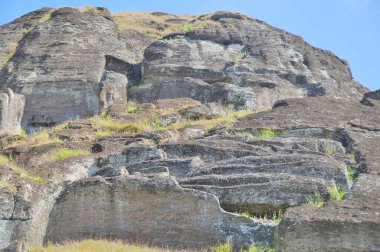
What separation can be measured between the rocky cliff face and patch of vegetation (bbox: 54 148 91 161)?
0.03 metres

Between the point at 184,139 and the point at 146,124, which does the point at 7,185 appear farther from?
the point at 146,124

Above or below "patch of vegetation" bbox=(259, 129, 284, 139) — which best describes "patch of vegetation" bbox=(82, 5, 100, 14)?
above

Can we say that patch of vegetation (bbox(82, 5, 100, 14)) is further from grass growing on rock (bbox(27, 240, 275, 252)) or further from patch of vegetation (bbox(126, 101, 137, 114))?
grass growing on rock (bbox(27, 240, 275, 252))

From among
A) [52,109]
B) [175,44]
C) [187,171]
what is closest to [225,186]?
[187,171]

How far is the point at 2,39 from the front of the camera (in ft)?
108

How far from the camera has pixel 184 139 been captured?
61.0 ft

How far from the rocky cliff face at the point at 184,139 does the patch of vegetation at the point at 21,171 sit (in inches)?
2.0

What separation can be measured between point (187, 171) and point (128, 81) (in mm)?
13269

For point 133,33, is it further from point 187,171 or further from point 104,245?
point 104,245

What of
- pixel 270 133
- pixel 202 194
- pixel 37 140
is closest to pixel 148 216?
pixel 202 194

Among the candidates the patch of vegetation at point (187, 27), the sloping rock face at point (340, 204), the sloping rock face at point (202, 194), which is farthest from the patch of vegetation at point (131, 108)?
the patch of vegetation at point (187, 27)

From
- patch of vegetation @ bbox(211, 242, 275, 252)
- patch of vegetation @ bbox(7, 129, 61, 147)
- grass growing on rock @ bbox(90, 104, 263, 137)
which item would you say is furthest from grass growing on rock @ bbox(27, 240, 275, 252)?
grass growing on rock @ bbox(90, 104, 263, 137)

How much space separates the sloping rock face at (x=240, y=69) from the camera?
86.0 feet

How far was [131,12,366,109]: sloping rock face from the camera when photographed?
26.2 metres
